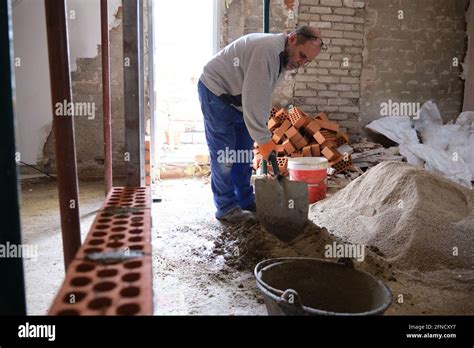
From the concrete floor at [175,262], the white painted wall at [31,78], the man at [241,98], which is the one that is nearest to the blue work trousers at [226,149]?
the man at [241,98]

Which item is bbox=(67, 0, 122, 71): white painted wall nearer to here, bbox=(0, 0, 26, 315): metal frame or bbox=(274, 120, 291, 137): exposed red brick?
bbox=(274, 120, 291, 137): exposed red brick

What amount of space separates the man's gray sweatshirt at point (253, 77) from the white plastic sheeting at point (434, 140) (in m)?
3.08

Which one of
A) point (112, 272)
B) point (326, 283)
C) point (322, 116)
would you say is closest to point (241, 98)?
point (326, 283)

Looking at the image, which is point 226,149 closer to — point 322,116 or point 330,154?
point 330,154

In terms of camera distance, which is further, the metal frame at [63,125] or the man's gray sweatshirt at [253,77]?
the man's gray sweatshirt at [253,77]

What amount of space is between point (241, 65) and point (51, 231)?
2.10 metres

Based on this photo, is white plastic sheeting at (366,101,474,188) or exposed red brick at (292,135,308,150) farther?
exposed red brick at (292,135,308,150)

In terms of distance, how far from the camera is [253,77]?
9.89 ft

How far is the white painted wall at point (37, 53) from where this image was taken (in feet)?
17.0

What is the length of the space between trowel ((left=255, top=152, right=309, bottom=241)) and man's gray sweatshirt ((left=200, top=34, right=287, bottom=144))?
14.6 inches

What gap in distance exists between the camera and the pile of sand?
2678 mm

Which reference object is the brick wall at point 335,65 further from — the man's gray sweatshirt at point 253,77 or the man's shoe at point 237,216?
the man's shoe at point 237,216
